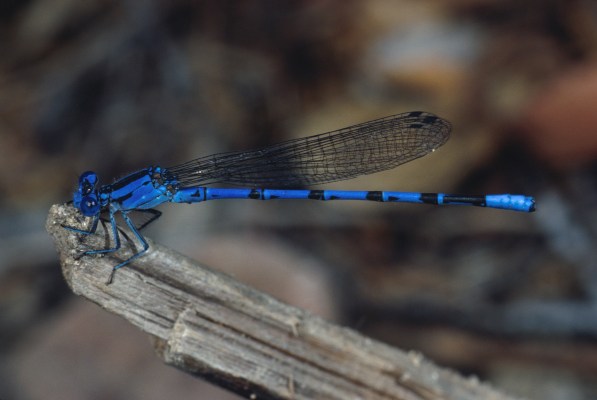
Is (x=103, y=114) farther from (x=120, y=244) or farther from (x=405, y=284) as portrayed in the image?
(x=120, y=244)

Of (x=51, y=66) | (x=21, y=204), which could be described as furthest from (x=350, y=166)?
(x=51, y=66)

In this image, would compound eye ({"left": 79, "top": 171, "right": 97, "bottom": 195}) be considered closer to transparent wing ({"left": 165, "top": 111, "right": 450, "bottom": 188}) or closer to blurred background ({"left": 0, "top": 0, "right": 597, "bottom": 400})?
transparent wing ({"left": 165, "top": 111, "right": 450, "bottom": 188})

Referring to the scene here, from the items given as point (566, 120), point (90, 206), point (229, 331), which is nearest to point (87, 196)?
point (90, 206)

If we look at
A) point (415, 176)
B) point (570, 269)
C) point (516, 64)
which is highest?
point (516, 64)

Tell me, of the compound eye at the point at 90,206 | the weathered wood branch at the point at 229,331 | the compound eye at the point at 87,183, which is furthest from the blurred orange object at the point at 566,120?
the compound eye at the point at 90,206

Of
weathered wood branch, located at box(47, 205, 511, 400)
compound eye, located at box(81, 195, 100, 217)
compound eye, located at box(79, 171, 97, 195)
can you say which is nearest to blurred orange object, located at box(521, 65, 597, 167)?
weathered wood branch, located at box(47, 205, 511, 400)

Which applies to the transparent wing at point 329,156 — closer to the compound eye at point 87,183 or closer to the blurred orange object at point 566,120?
the compound eye at point 87,183

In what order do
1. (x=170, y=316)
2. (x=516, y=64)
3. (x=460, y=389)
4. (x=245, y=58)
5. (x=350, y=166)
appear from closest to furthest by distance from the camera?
(x=170, y=316)
(x=460, y=389)
(x=350, y=166)
(x=516, y=64)
(x=245, y=58)
